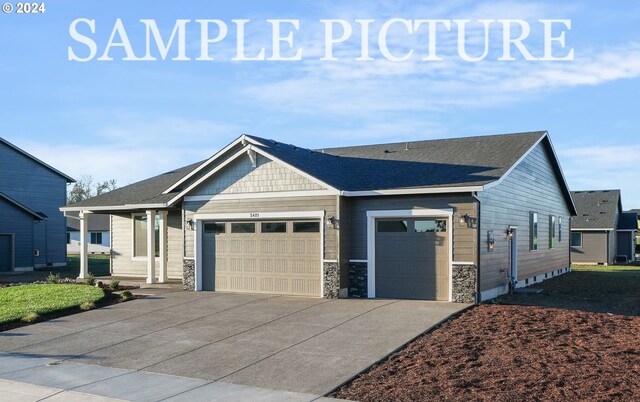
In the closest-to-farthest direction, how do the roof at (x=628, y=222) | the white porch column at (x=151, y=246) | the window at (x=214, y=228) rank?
the window at (x=214, y=228), the white porch column at (x=151, y=246), the roof at (x=628, y=222)

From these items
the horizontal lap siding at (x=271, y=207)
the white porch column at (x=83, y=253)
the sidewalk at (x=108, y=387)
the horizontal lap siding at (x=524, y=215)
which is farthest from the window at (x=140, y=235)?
the sidewalk at (x=108, y=387)

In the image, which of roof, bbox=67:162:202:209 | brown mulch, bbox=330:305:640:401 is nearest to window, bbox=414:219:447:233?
brown mulch, bbox=330:305:640:401

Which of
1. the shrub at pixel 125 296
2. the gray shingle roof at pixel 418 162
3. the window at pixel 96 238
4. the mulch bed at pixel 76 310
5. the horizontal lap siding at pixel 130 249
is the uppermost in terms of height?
the gray shingle roof at pixel 418 162

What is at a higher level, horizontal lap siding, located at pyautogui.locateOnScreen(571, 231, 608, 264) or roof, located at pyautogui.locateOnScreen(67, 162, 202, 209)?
roof, located at pyautogui.locateOnScreen(67, 162, 202, 209)

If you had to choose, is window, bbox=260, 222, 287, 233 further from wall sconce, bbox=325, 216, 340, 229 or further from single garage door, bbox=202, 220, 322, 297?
wall sconce, bbox=325, 216, 340, 229

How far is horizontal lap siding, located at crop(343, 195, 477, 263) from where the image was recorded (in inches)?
629

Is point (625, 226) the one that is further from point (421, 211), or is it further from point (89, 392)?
point (89, 392)

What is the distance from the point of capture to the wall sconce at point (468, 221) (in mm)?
15883

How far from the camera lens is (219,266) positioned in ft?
63.0

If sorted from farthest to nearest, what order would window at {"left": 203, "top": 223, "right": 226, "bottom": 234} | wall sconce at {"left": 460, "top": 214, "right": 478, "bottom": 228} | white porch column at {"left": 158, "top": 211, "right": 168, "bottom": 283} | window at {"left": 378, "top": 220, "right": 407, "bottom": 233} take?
white porch column at {"left": 158, "top": 211, "right": 168, "bottom": 283} → window at {"left": 203, "top": 223, "right": 226, "bottom": 234} → window at {"left": 378, "top": 220, "right": 407, "bottom": 233} → wall sconce at {"left": 460, "top": 214, "right": 478, "bottom": 228}

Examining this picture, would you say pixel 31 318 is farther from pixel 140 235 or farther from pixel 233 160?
pixel 140 235

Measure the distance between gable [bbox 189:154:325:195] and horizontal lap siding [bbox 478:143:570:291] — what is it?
4.83 metres

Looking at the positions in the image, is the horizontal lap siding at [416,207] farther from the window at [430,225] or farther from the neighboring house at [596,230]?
the neighboring house at [596,230]

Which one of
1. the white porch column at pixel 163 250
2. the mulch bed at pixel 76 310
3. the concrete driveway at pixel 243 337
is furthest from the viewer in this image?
the white porch column at pixel 163 250
